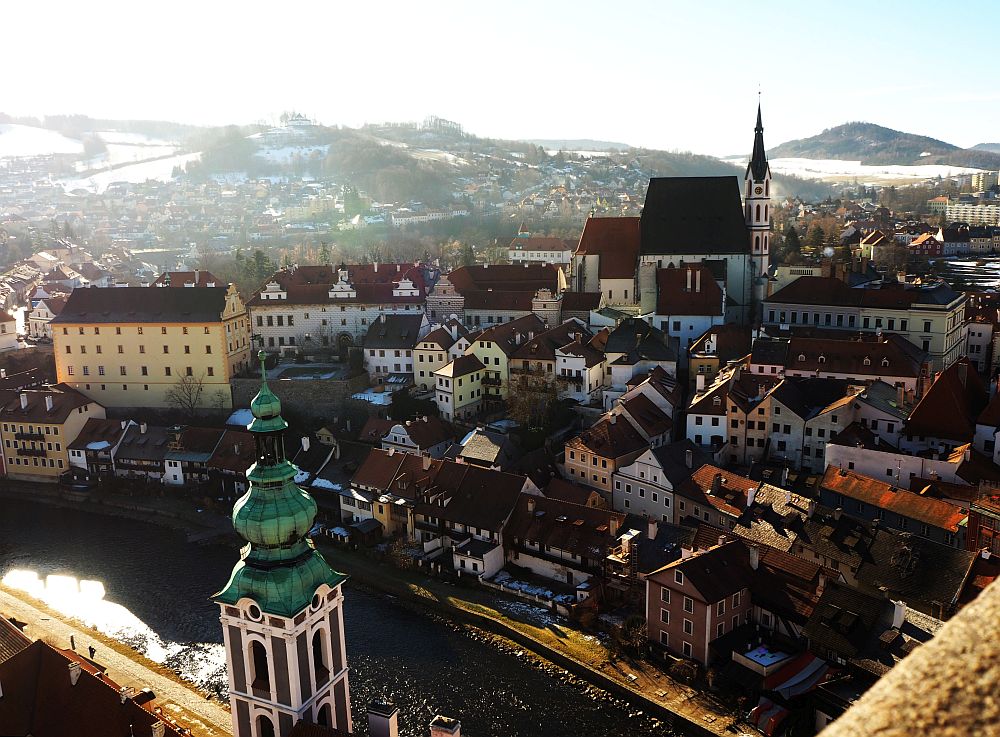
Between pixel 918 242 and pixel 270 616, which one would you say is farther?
pixel 918 242

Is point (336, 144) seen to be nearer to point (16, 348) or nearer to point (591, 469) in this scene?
point (16, 348)

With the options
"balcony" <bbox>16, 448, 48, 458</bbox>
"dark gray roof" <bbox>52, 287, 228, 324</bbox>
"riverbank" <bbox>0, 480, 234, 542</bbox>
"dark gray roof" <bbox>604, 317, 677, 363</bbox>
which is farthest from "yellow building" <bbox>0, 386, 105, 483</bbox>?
"dark gray roof" <bbox>604, 317, 677, 363</bbox>

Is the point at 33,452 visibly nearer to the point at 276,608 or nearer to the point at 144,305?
the point at 144,305

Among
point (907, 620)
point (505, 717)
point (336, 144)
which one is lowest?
point (505, 717)

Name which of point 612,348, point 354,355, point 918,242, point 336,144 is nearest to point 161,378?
point 354,355

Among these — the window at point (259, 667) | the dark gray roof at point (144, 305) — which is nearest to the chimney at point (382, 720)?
the window at point (259, 667)

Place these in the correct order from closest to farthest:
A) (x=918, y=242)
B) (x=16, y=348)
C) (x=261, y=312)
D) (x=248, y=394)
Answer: (x=248, y=394), (x=261, y=312), (x=16, y=348), (x=918, y=242)
